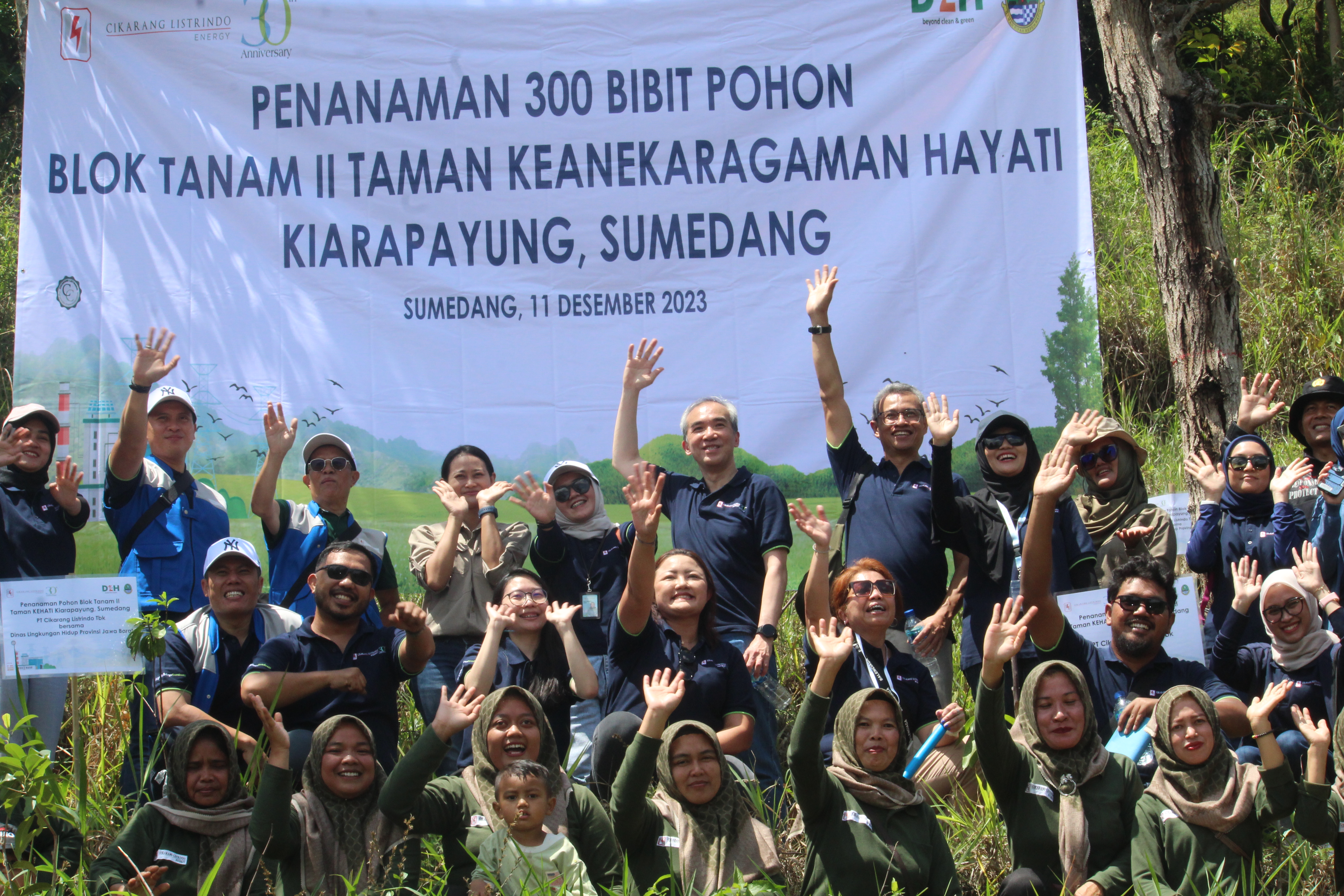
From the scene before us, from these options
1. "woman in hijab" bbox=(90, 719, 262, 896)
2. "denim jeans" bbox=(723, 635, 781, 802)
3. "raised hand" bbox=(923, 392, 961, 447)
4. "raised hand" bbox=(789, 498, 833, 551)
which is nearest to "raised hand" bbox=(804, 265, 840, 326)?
"raised hand" bbox=(923, 392, 961, 447)

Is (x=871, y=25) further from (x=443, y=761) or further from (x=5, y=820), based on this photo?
(x=5, y=820)

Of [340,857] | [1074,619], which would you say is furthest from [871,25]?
[340,857]

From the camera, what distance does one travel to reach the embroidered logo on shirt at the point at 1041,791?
11.7 ft

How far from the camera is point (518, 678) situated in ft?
13.7

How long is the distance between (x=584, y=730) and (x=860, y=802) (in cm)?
116

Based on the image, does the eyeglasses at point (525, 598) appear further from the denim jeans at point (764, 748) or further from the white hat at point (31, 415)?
the white hat at point (31, 415)

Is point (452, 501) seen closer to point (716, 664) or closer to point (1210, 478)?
point (716, 664)

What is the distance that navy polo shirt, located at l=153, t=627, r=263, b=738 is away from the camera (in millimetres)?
3914

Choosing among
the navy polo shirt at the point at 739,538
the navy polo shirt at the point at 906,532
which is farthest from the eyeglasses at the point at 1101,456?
the navy polo shirt at the point at 739,538

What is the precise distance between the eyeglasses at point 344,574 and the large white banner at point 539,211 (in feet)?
5.25

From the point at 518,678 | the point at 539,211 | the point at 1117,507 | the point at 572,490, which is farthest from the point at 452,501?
the point at 1117,507

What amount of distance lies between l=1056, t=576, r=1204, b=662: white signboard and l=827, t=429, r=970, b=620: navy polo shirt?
54 cm

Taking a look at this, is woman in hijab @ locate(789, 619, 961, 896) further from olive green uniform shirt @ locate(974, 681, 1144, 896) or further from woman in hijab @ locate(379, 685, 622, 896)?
woman in hijab @ locate(379, 685, 622, 896)

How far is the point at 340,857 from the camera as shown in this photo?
3459 millimetres
